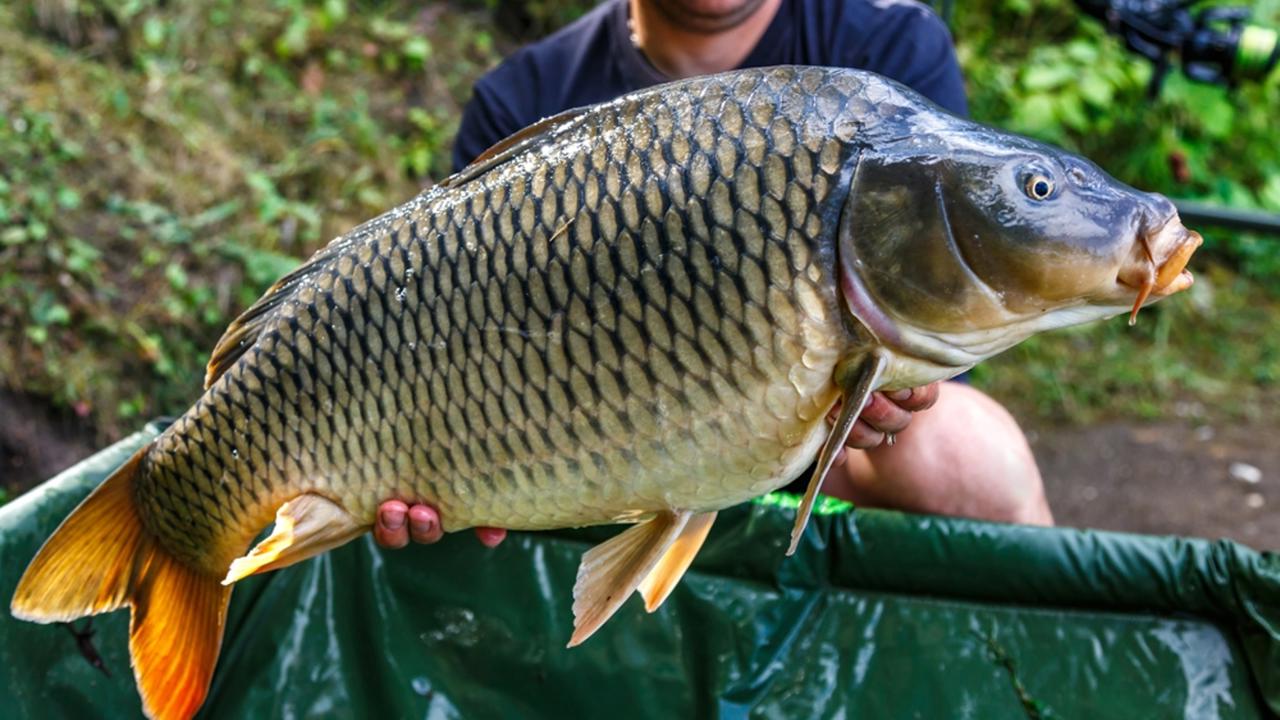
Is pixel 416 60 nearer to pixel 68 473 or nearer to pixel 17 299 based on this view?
pixel 17 299

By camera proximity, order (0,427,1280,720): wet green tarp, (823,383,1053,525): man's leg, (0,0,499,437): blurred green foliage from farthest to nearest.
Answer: (0,0,499,437): blurred green foliage < (823,383,1053,525): man's leg < (0,427,1280,720): wet green tarp

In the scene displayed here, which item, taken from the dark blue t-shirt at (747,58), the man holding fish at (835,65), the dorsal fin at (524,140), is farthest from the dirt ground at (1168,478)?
the dorsal fin at (524,140)

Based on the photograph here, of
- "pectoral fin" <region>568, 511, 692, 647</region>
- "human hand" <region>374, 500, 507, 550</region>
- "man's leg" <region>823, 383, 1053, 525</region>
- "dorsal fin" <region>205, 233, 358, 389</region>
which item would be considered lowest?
"man's leg" <region>823, 383, 1053, 525</region>

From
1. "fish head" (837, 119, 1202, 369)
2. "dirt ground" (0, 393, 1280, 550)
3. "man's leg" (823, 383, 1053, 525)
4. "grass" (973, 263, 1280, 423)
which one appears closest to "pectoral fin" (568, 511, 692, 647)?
"fish head" (837, 119, 1202, 369)

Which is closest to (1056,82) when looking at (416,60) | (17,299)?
(416,60)

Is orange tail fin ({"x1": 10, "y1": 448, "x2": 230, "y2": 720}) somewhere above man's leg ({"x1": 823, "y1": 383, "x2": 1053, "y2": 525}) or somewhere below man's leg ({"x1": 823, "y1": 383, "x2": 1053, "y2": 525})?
above

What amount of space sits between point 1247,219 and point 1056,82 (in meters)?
1.37

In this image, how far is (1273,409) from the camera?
10.3 feet

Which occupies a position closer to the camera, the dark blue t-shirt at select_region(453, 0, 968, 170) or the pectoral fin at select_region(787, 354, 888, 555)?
the pectoral fin at select_region(787, 354, 888, 555)

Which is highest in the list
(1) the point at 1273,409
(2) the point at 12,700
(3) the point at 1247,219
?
(2) the point at 12,700

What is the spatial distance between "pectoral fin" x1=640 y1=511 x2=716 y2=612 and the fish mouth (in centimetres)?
46

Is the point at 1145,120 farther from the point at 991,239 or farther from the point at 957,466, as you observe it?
the point at 991,239

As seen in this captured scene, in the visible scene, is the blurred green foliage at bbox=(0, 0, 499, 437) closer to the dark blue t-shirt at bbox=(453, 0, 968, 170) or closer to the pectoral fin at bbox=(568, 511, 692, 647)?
the dark blue t-shirt at bbox=(453, 0, 968, 170)

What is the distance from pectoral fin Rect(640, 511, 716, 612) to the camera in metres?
1.23
